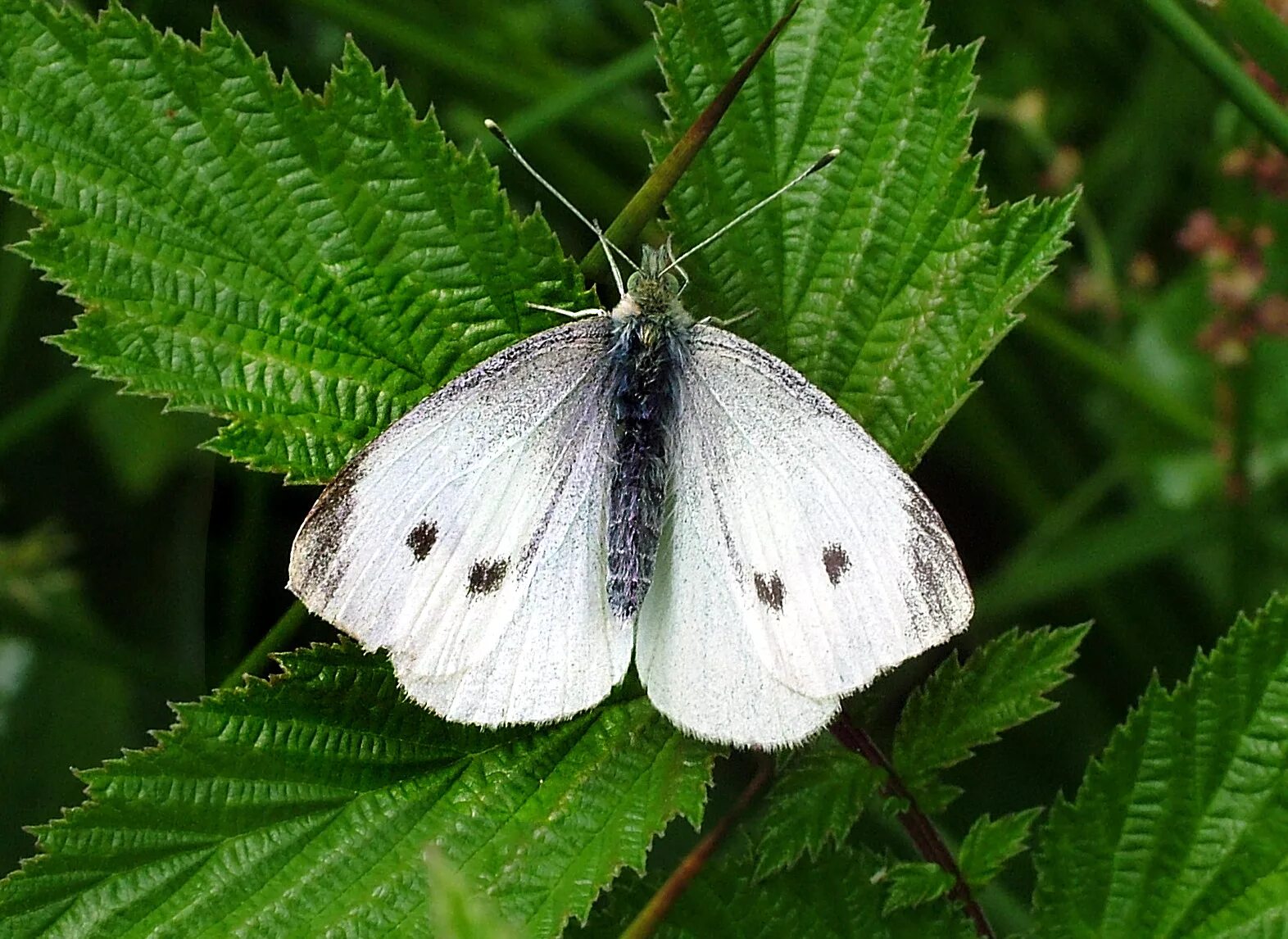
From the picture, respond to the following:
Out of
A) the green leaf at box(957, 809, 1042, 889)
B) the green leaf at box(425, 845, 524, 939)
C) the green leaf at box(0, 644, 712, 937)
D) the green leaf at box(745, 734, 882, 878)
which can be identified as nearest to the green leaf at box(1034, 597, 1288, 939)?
the green leaf at box(957, 809, 1042, 889)

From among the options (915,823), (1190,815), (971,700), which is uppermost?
(971,700)

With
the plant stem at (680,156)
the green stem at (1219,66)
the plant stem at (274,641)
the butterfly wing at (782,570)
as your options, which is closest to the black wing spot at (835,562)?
the butterfly wing at (782,570)

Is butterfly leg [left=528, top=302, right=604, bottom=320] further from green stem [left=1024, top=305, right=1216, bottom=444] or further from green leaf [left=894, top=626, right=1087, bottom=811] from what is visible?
green stem [left=1024, top=305, right=1216, bottom=444]

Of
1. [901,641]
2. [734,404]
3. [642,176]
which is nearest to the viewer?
[901,641]

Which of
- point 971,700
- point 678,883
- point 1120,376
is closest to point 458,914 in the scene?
point 678,883

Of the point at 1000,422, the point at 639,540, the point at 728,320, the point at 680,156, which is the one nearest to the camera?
the point at 680,156

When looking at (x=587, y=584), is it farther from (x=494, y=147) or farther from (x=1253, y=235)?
(x=1253, y=235)

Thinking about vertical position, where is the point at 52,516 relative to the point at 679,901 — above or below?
above

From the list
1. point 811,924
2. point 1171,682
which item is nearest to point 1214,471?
point 1171,682

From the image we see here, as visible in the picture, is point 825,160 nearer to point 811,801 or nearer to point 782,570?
point 782,570
